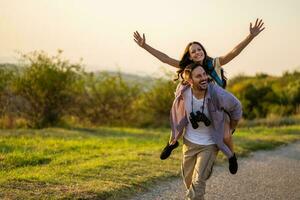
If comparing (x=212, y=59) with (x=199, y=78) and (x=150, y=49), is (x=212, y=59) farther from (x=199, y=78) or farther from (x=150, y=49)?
(x=150, y=49)

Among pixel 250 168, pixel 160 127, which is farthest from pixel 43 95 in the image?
pixel 250 168

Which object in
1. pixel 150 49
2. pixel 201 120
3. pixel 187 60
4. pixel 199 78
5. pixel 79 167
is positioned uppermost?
pixel 150 49

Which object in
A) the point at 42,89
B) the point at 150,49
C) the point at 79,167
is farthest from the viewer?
the point at 42,89

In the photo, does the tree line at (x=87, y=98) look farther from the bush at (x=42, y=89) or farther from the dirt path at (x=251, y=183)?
the dirt path at (x=251, y=183)

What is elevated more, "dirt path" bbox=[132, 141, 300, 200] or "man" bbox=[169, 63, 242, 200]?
"man" bbox=[169, 63, 242, 200]

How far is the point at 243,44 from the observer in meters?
7.30

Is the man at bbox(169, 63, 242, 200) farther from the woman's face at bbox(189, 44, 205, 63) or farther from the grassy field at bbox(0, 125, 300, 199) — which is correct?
the grassy field at bbox(0, 125, 300, 199)

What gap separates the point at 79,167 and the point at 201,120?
14.1ft

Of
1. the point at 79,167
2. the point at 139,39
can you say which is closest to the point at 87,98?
the point at 79,167

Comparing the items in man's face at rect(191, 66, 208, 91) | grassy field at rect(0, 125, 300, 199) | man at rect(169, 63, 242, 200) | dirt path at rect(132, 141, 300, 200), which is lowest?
dirt path at rect(132, 141, 300, 200)

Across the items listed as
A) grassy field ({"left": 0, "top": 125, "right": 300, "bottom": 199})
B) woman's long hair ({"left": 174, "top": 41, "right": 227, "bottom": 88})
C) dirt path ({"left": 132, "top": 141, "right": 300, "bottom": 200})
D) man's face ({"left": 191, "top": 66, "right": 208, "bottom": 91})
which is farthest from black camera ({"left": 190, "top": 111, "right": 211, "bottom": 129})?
dirt path ({"left": 132, "top": 141, "right": 300, "bottom": 200})

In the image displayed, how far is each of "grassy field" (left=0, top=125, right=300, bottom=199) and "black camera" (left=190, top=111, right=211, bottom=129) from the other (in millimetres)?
2075

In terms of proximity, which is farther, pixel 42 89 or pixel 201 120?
pixel 42 89

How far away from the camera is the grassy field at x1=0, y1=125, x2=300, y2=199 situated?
8.20 m
